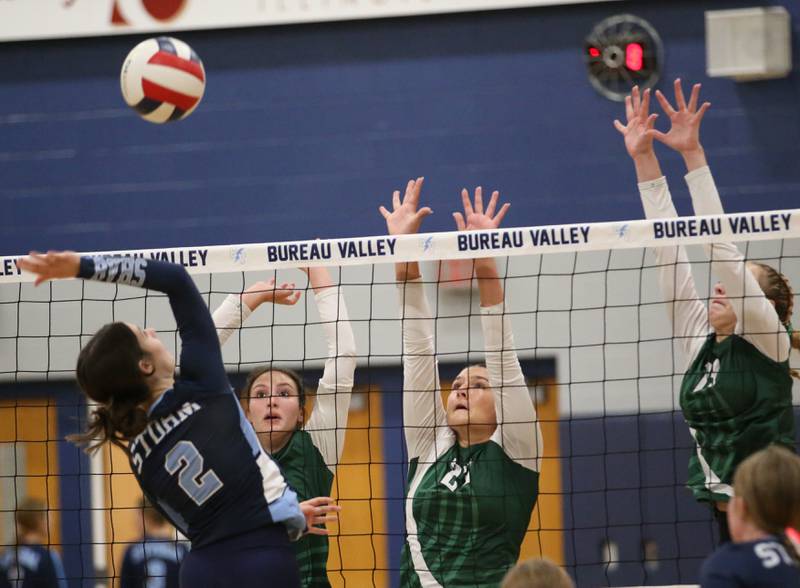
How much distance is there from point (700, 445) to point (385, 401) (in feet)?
15.3

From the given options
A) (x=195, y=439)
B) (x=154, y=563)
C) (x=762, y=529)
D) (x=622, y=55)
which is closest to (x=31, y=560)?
(x=154, y=563)

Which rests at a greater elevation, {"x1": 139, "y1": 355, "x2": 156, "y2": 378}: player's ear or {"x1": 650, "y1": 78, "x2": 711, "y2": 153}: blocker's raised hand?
{"x1": 650, "y1": 78, "x2": 711, "y2": 153}: blocker's raised hand

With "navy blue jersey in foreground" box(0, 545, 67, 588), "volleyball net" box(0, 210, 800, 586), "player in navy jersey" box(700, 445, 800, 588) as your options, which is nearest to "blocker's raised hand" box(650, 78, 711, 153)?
"player in navy jersey" box(700, 445, 800, 588)

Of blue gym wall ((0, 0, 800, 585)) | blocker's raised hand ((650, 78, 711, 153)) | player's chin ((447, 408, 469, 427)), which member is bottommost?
player's chin ((447, 408, 469, 427))

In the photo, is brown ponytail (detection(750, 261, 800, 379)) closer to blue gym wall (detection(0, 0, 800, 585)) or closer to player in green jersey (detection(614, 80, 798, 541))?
player in green jersey (detection(614, 80, 798, 541))

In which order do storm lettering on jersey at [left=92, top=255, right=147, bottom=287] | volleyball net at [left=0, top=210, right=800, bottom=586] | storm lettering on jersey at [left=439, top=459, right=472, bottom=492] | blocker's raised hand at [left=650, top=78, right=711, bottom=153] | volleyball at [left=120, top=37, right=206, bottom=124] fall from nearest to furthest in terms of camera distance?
storm lettering on jersey at [left=92, top=255, right=147, bottom=287]
storm lettering on jersey at [left=439, top=459, right=472, bottom=492]
blocker's raised hand at [left=650, top=78, right=711, bottom=153]
volleyball at [left=120, top=37, right=206, bottom=124]
volleyball net at [left=0, top=210, right=800, bottom=586]

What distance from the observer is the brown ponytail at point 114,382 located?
12.6ft

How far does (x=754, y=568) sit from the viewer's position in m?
3.15

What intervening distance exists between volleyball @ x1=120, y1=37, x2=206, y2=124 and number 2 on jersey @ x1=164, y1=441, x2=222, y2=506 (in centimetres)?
243

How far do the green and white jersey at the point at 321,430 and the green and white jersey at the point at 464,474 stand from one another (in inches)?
12.8

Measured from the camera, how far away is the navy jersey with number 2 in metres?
3.90

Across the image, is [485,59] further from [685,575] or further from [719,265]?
[719,265]

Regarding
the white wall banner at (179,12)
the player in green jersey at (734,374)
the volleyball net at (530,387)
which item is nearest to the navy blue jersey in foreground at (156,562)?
the volleyball net at (530,387)

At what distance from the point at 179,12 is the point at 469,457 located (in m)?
5.69
